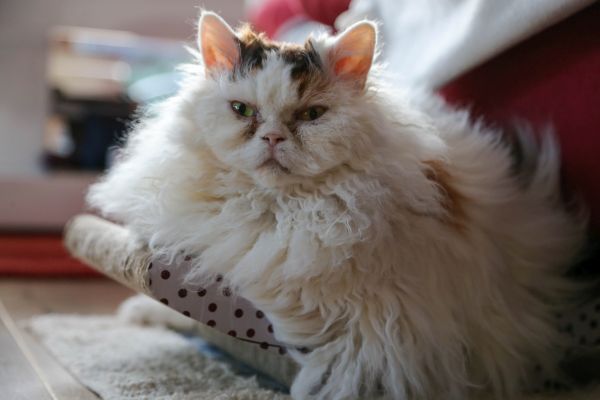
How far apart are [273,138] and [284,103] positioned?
0.18 feet

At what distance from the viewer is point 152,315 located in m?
1.47

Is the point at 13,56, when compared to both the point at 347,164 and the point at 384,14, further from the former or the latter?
the point at 347,164

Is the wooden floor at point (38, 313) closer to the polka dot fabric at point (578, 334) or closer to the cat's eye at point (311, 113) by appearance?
the cat's eye at point (311, 113)

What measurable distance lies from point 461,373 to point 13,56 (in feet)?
7.33

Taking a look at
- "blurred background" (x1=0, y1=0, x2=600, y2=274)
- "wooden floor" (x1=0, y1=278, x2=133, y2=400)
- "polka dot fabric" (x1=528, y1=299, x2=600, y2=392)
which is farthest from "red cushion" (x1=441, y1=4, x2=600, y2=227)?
"wooden floor" (x1=0, y1=278, x2=133, y2=400)

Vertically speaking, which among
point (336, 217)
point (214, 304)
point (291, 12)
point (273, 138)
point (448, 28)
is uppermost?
point (291, 12)

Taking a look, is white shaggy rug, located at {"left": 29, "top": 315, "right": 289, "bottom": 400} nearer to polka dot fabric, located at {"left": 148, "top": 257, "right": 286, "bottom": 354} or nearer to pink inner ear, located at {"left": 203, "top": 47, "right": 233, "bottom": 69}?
polka dot fabric, located at {"left": 148, "top": 257, "right": 286, "bottom": 354}

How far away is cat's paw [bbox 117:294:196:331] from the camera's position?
1.44 metres

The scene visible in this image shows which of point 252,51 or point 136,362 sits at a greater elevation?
point 252,51

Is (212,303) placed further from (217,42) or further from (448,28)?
(448,28)

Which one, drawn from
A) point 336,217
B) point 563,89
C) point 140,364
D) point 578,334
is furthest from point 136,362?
point 563,89

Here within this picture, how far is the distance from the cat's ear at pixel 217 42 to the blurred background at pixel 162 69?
288mm

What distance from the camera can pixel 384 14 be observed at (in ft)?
5.04

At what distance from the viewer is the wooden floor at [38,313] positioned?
3.43 ft
